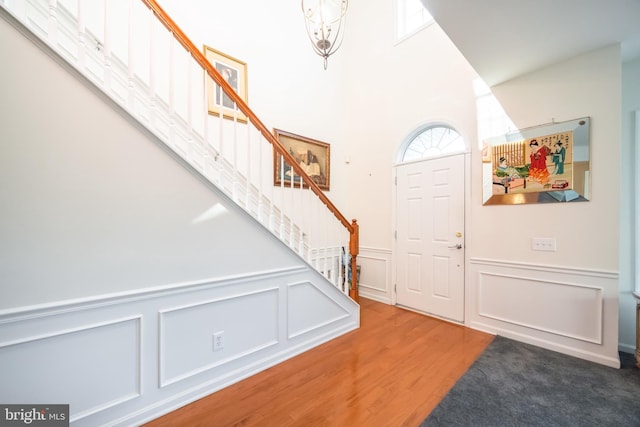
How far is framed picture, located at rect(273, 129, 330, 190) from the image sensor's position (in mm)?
3652

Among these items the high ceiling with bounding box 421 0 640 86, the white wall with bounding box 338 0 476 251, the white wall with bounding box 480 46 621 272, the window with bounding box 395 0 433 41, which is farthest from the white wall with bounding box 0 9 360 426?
the window with bounding box 395 0 433 41

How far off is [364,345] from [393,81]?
3674 millimetres

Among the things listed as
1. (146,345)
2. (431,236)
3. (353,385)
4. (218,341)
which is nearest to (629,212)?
(431,236)

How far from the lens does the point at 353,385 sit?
2029 millimetres

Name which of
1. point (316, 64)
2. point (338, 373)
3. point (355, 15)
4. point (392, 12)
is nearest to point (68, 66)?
point (338, 373)

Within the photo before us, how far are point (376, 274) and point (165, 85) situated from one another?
374 cm

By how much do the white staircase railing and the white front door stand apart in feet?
3.37

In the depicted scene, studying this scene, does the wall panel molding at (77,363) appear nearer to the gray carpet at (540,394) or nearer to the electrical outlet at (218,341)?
the electrical outlet at (218,341)

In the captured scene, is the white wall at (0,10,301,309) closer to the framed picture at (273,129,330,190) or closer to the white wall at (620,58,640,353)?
the framed picture at (273,129,330,190)

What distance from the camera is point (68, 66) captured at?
140 cm

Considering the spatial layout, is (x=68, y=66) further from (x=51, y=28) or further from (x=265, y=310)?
(x=265, y=310)

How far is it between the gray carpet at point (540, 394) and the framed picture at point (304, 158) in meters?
2.90

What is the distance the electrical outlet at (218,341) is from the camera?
77.6 inches

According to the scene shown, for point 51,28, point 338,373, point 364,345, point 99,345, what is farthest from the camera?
point 364,345
